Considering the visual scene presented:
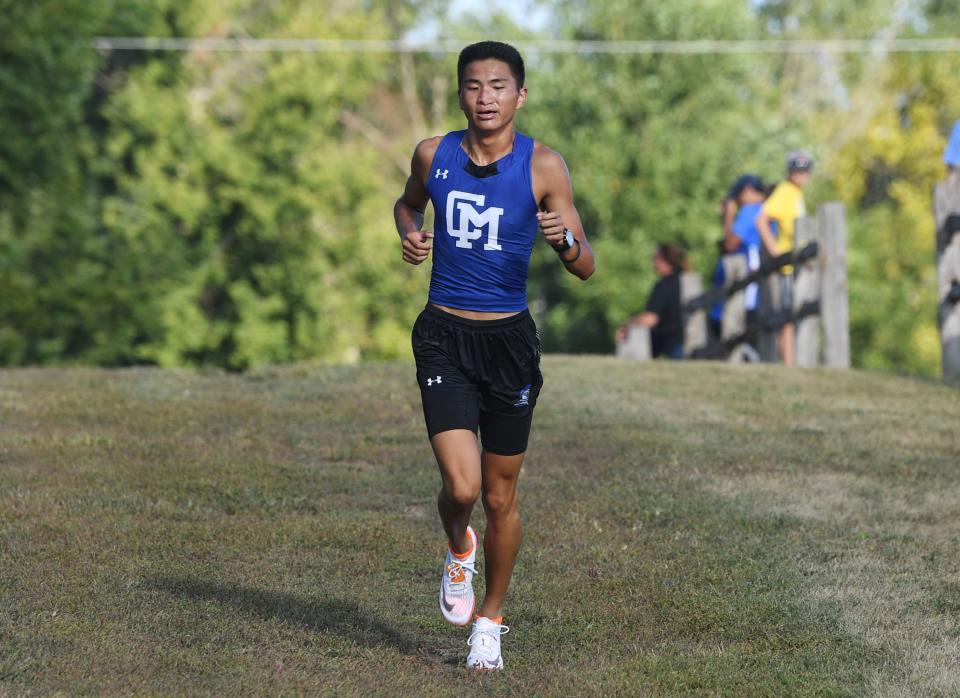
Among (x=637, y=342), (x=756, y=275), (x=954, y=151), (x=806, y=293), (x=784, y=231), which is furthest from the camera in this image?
(x=637, y=342)

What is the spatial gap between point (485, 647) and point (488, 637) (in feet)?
0.13

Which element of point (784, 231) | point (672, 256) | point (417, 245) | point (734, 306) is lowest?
point (734, 306)

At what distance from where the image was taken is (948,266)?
47.9 feet

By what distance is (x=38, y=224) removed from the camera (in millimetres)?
31281

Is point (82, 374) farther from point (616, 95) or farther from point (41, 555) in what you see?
point (616, 95)

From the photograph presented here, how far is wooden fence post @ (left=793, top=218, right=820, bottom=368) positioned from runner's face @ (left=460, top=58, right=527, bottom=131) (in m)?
10.3

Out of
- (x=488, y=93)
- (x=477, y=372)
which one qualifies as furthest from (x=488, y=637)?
(x=488, y=93)

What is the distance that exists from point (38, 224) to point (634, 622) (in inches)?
1056

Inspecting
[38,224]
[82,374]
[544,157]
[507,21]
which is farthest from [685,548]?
[507,21]

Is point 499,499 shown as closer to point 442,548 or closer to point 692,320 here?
point 442,548

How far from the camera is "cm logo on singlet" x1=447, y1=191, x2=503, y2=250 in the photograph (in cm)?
561

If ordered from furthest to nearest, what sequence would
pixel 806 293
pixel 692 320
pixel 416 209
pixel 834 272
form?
pixel 692 320 < pixel 806 293 < pixel 834 272 < pixel 416 209

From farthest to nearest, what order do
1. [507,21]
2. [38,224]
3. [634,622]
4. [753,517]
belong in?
[507,21]
[38,224]
[753,517]
[634,622]

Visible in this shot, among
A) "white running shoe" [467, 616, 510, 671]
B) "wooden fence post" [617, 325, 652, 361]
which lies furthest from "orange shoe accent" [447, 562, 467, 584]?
"wooden fence post" [617, 325, 652, 361]
